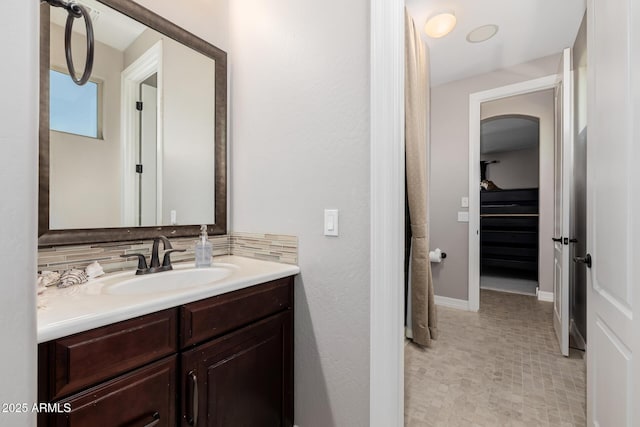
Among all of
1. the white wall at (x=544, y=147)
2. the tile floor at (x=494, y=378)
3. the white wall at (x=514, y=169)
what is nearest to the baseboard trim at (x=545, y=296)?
the white wall at (x=544, y=147)

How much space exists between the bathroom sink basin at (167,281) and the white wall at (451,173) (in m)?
2.70

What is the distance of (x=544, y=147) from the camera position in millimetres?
3477

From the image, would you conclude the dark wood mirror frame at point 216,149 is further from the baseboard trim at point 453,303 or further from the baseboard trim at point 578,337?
the baseboard trim at point 578,337

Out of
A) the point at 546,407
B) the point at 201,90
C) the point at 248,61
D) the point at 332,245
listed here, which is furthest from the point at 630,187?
the point at 201,90

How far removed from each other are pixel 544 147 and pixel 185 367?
4.35 m

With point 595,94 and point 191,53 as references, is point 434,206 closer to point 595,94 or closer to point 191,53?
point 595,94

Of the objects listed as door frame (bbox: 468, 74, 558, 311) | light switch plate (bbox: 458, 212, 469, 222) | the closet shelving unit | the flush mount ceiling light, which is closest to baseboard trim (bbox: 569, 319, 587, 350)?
door frame (bbox: 468, 74, 558, 311)

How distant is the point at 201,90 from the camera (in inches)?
59.4

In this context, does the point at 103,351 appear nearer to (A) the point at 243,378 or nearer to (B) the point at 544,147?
(A) the point at 243,378

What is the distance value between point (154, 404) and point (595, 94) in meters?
2.01

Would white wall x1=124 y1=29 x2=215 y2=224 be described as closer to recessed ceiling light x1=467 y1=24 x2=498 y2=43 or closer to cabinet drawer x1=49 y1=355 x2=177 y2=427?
cabinet drawer x1=49 y1=355 x2=177 y2=427

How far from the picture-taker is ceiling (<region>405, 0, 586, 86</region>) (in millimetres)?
2033

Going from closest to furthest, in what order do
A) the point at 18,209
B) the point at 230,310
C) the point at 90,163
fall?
the point at 18,209, the point at 230,310, the point at 90,163

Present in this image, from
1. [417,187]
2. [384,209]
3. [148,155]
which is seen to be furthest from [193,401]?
[417,187]
